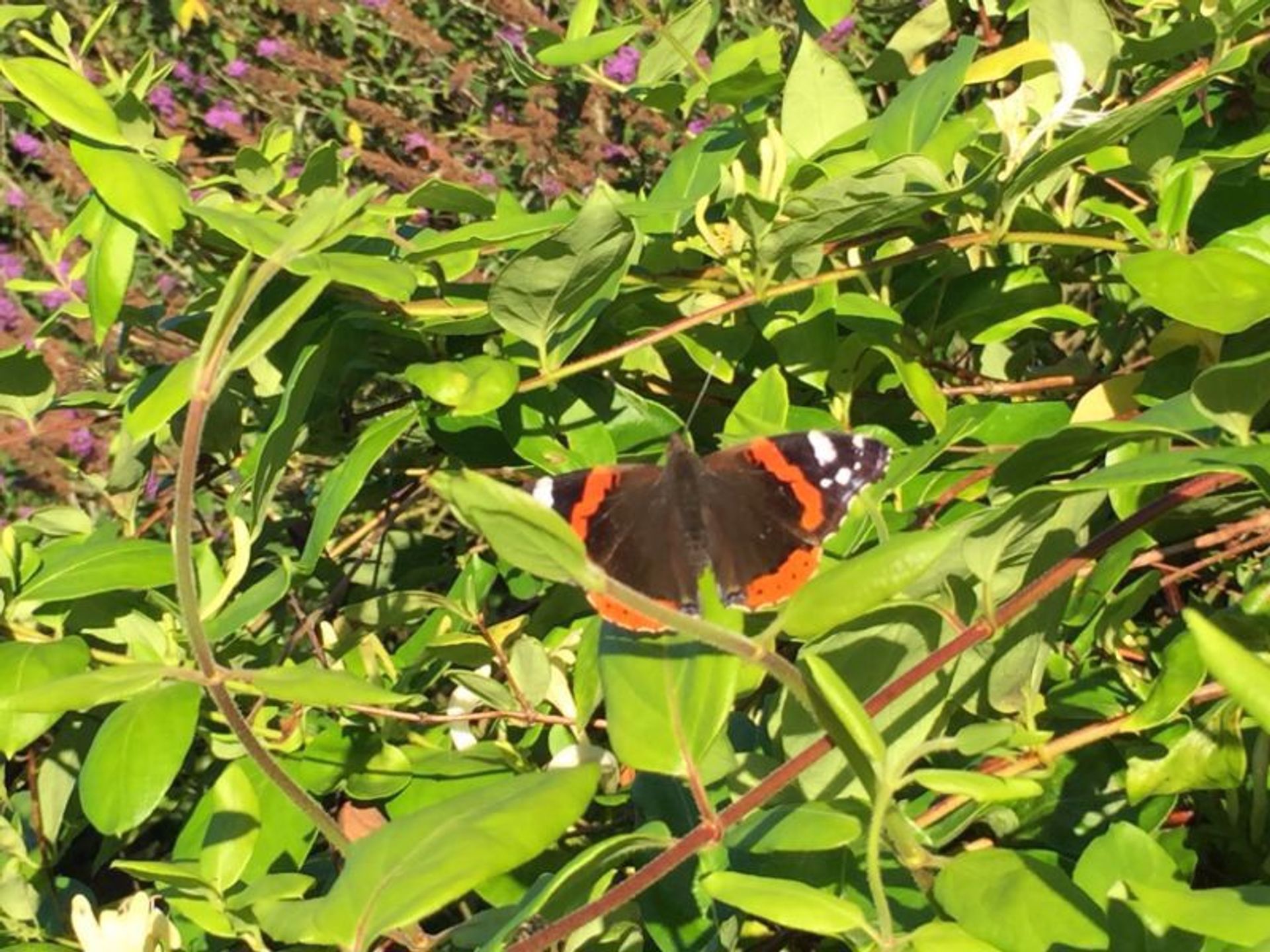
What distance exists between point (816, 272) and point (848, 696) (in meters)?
0.60

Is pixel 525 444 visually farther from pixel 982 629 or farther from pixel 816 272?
pixel 982 629

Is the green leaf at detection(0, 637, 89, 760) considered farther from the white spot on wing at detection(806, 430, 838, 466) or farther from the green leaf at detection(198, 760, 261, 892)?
the white spot on wing at detection(806, 430, 838, 466)

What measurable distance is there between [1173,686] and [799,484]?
322 millimetres

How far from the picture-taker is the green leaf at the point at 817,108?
4.51ft

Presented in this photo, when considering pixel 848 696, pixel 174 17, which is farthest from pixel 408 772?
pixel 174 17

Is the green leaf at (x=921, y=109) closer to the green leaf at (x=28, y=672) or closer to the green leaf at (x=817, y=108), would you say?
the green leaf at (x=817, y=108)

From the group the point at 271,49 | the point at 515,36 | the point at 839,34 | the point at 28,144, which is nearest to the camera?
the point at 839,34

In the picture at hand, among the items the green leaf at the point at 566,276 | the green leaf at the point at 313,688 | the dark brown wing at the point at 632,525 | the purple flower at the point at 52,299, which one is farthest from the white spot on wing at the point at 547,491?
the purple flower at the point at 52,299

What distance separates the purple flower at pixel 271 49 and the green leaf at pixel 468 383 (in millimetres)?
4047

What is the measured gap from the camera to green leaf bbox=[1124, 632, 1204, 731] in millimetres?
896

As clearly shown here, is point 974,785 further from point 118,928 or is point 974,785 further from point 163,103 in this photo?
point 163,103

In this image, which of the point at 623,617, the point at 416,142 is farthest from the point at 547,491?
the point at 416,142

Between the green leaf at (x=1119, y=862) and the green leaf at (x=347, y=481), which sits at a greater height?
the green leaf at (x=347, y=481)

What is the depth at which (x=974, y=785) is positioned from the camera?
734mm
